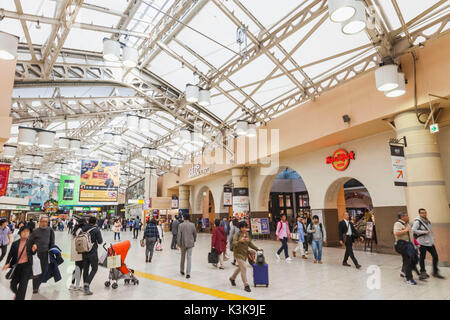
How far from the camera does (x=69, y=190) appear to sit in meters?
12.0

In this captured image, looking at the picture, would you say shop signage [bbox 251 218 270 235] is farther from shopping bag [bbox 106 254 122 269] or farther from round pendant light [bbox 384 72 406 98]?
shopping bag [bbox 106 254 122 269]

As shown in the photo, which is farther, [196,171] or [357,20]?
[196,171]

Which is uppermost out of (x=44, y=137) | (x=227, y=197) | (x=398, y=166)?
(x=44, y=137)

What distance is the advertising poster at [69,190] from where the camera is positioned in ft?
38.0

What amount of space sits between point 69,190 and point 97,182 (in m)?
1.21

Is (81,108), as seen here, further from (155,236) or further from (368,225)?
(368,225)

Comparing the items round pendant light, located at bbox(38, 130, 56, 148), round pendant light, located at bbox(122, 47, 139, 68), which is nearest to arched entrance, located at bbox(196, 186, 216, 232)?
round pendant light, located at bbox(38, 130, 56, 148)

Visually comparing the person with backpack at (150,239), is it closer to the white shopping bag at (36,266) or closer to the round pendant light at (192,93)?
the white shopping bag at (36,266)

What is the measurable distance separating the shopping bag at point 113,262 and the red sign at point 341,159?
9098 mm

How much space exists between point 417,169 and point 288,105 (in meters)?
5.44

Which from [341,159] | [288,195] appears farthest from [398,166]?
[288,195]

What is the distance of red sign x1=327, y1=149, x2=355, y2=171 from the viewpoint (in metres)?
10.6

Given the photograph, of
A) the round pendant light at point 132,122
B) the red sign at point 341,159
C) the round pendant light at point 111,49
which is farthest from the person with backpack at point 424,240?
the round pendant light at point 132,122

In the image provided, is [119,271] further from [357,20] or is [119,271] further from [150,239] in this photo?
[357,20]
